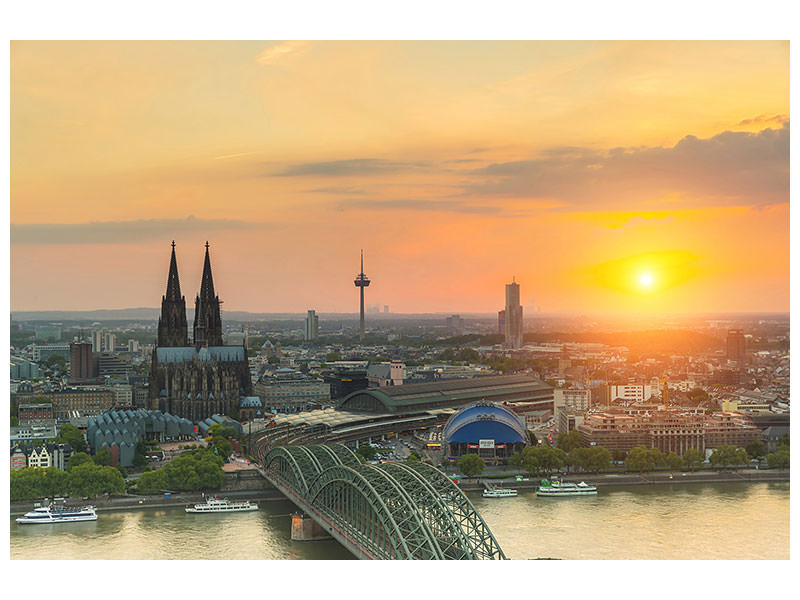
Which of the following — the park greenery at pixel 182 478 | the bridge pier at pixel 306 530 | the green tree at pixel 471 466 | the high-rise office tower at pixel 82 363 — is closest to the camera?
the bridge pier at pixel 306 530

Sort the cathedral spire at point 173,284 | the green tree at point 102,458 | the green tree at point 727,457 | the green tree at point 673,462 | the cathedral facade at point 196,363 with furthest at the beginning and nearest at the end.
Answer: the cathedral spire at point 173,284 → the cathedral facade at point 196,363 → the green tree at point 727,457 → the green tree at point 673,462 → the green tree at point 102,458

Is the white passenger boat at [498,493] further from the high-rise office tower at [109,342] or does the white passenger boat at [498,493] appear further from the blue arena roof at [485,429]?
the high-rise office tower at [109,342]

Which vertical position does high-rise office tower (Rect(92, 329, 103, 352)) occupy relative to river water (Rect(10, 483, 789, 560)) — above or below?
above

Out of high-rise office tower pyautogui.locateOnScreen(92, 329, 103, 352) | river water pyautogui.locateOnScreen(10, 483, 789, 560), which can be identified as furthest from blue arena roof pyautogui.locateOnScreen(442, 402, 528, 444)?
high-rise office tower pyautogui.locateOnScreen(92, 329, 103, 352)

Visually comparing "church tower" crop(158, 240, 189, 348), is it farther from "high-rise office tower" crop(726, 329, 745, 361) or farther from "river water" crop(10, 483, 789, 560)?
"high-rise office tower" crop(726, 329, 745, 361)

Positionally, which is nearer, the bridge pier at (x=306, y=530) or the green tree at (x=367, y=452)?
the bridge pier at (x=306, y=530)

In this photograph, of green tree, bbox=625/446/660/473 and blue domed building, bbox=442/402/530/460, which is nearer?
green tree, bbox=625/446/660/473

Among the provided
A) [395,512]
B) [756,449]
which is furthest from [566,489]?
[395,512]

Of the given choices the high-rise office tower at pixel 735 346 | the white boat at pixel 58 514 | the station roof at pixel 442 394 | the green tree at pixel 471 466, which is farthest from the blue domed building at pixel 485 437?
the high-rise office tower at pixel 735 346
